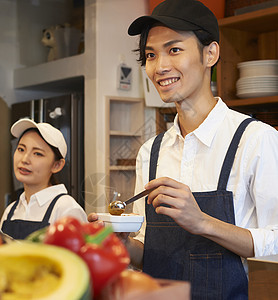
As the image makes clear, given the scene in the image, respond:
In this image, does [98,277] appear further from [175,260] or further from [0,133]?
[0,133]

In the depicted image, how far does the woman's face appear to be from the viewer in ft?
6.86

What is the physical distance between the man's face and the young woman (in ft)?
2.50

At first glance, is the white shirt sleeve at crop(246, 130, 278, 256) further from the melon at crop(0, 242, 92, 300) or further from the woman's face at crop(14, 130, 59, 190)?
the woman's face at crop(14, 130, 59, 190)

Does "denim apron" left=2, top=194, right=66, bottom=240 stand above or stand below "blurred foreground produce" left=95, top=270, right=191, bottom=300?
below

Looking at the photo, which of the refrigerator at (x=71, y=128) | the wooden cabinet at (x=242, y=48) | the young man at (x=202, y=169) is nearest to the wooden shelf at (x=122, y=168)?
the refrigerator at (x=71, y=128)

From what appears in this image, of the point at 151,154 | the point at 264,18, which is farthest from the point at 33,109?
the point at 151,154

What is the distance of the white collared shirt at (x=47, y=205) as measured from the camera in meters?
1.97

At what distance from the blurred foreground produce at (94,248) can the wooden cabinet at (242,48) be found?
2338 millimetres

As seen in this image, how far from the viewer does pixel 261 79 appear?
2.73 m

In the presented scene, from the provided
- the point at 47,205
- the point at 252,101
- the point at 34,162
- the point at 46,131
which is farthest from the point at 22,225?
the point at 252,101

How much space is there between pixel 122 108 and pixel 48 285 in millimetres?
3062

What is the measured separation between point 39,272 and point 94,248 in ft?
0.21

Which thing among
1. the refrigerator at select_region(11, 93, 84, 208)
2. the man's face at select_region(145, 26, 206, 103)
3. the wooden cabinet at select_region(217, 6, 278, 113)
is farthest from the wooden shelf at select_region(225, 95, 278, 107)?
the man's face at select_region(145, 26, 206, 103)

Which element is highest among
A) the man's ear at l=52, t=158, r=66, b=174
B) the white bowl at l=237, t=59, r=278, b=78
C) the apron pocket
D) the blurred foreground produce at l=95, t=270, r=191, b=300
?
the white bowl at l=237, t=59, r=278, b=78
